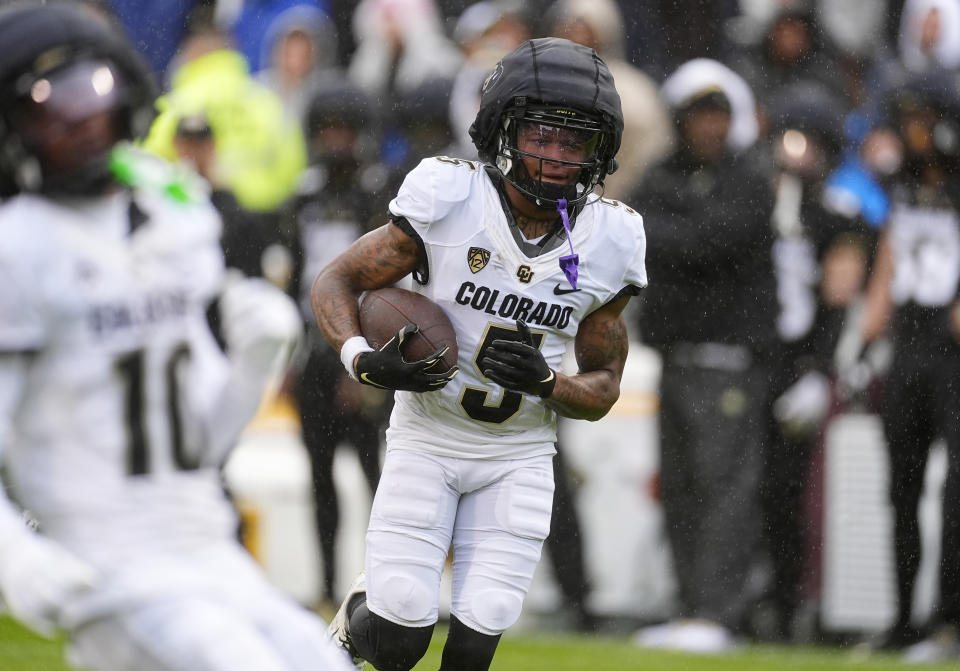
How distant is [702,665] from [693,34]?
3273 millimetres

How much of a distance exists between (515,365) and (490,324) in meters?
0.20

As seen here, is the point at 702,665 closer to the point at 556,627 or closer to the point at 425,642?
the point at 556,627

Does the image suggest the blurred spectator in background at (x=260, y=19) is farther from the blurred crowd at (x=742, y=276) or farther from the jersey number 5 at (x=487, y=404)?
the jersey number 5 at (x=487, y=404)

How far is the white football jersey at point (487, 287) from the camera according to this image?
4.23m

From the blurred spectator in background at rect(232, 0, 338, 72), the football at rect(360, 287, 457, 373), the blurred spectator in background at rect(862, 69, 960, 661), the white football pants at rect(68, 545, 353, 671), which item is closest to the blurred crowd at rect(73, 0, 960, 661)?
the blurred spectator in background at rect(862, 69, 960, 661)

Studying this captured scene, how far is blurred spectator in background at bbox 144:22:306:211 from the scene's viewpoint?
733 cm

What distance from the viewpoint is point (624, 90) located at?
731 centimetres

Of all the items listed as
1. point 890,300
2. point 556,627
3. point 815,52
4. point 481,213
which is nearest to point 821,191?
point 890,300

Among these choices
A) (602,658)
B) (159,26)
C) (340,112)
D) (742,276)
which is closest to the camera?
(602,658)

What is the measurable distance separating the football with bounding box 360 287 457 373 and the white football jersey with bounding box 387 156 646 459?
10 centimetres

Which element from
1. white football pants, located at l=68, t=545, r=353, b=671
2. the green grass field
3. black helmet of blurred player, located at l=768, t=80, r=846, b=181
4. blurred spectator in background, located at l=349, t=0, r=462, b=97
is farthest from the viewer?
blurred spectator in background, located at l=349, t=0, r=462, b=97

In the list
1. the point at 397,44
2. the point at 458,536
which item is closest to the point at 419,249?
the point at 458,536

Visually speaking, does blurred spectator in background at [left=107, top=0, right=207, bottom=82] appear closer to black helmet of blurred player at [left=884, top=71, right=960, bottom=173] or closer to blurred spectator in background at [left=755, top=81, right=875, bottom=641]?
blurred spectator in background at [left=755, top=81, right=875, bottom=641]

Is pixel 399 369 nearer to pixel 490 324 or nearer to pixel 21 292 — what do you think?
pixel 490 324
